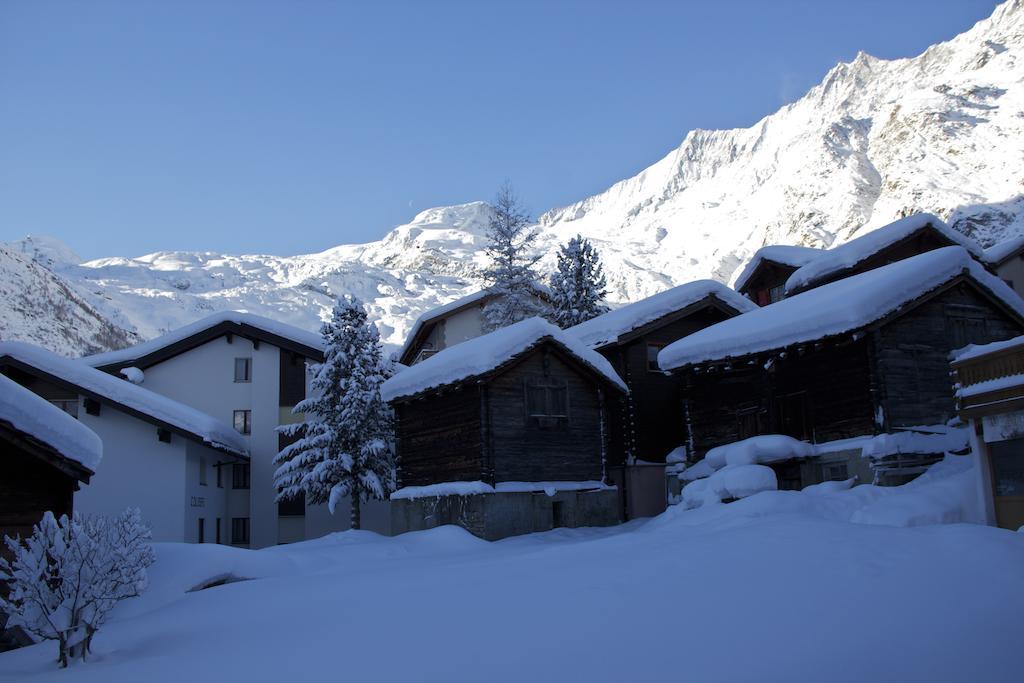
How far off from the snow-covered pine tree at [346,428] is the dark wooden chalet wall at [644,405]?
788 cm

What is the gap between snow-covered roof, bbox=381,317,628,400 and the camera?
1042 inches

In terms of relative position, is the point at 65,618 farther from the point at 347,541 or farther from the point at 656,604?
the point at 347,541

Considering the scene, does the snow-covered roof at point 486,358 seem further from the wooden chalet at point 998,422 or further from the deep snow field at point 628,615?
the wooden chalet at point 998,422

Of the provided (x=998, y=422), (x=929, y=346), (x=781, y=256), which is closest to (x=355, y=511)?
(x=929, y=346)

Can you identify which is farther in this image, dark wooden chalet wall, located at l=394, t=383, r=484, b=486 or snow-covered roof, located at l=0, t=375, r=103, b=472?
dark wooden chalet wall, located at l=394, t=383, r=484, b=486

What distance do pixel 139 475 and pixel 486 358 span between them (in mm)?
13082

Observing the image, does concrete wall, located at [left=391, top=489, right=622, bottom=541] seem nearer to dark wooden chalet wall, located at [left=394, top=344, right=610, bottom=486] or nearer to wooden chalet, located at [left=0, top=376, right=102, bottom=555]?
dark wooden chalet wall, located at [left=394, top=344, right=610, bottom=486]

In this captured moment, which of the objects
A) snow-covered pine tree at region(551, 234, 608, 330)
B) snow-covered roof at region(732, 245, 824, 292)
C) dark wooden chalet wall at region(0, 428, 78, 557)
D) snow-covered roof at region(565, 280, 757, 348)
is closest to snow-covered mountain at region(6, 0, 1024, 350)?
snow-covered pine tree at region(551, 234, 608, 330)

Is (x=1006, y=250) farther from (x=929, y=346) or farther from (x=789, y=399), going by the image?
(x=789, y=399)

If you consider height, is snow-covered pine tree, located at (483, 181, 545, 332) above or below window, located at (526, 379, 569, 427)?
→ above

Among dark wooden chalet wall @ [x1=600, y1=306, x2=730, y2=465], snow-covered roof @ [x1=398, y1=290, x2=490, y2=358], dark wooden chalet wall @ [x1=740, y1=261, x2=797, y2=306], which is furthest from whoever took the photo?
snow-covered roof @ [x1=398, y1=290, x2=490, y2=358]

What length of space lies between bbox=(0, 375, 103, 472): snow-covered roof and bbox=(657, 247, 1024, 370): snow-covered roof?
17.3 m

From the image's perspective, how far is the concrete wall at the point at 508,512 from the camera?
84.6 ft

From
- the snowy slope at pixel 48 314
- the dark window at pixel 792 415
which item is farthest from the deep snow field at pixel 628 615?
the snowy slope at pixel 48 314
